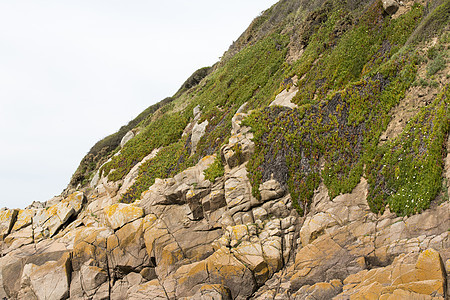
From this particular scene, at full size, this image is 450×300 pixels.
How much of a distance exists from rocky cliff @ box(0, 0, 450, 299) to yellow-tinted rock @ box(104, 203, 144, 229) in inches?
4.5

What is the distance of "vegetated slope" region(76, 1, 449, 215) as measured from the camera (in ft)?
57.7

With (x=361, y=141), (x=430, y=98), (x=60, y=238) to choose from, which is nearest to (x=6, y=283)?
(x=60, y=238)

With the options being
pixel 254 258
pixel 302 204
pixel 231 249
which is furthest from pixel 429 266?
pixel 231 249

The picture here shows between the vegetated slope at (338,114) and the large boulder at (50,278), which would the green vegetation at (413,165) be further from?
the large boulder at (50,278)

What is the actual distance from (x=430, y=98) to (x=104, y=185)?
105ft

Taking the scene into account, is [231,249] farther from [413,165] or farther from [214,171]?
[413,165]

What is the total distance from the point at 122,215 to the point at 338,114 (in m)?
18.3

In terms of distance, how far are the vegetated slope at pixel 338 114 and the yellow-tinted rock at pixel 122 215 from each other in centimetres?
651

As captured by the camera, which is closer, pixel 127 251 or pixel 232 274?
pixel 232 274

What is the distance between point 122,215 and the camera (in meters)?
24.2

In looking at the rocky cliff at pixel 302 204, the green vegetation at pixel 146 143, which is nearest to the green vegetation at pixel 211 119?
the green vegetation at pixel 146 143

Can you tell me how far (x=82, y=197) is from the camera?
108 feet

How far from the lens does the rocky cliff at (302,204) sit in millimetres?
14992

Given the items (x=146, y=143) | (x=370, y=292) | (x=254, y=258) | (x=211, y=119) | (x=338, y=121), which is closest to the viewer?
→ (x=370, y=292)
